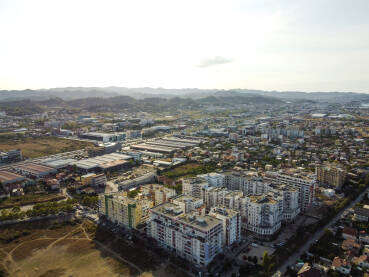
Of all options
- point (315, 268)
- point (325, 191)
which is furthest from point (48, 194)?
point (325, 191)

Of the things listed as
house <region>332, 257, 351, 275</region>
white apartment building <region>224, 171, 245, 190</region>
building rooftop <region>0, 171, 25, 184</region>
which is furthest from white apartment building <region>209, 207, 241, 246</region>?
building rooftop <region>0, 171, 25, 184</region>

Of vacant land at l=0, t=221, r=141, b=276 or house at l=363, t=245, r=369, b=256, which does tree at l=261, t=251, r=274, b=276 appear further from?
vacant land at l=0, t=221, r=141, b=276

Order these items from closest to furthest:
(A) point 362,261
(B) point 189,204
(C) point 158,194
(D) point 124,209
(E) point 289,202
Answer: (A) point 362,261
(B) point 189,204
(D) point 124,209
(E) point 289,202
(C) point 158,194

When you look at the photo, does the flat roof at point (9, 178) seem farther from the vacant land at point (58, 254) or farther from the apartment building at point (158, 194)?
the apartment building at point (158, 194)

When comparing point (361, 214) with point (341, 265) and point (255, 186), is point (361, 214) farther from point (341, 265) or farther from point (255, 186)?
point (255, 186)

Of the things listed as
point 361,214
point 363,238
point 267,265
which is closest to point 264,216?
point 267,265
